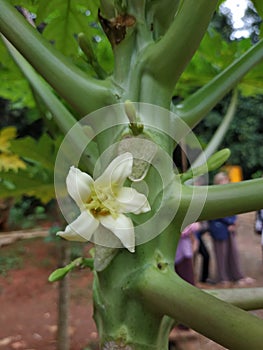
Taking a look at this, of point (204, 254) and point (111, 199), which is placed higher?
point (111, 199)

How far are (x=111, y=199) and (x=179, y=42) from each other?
0.63ft

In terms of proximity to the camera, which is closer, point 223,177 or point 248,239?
point 223,177

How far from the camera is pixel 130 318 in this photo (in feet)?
1.80

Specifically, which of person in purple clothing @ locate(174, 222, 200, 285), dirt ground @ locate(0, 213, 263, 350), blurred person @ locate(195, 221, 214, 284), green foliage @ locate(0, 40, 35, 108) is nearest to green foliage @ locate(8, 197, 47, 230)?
dirt ground @ locate(0, 213, 263, 350)

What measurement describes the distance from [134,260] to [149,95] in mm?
196

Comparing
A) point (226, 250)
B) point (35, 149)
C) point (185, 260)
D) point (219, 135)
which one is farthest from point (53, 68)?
point (226, 250)

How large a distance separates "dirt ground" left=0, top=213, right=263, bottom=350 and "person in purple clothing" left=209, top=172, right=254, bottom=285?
219mm

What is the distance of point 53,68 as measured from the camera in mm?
587

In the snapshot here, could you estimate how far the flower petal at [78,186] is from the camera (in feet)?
1.59

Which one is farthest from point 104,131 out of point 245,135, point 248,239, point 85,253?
point 245,135

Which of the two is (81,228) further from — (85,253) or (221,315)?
(85,253)

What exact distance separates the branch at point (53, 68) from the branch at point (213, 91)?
0.41 feet

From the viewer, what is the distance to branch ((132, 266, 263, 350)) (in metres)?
0.46

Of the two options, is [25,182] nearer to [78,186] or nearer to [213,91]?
[213,91]
